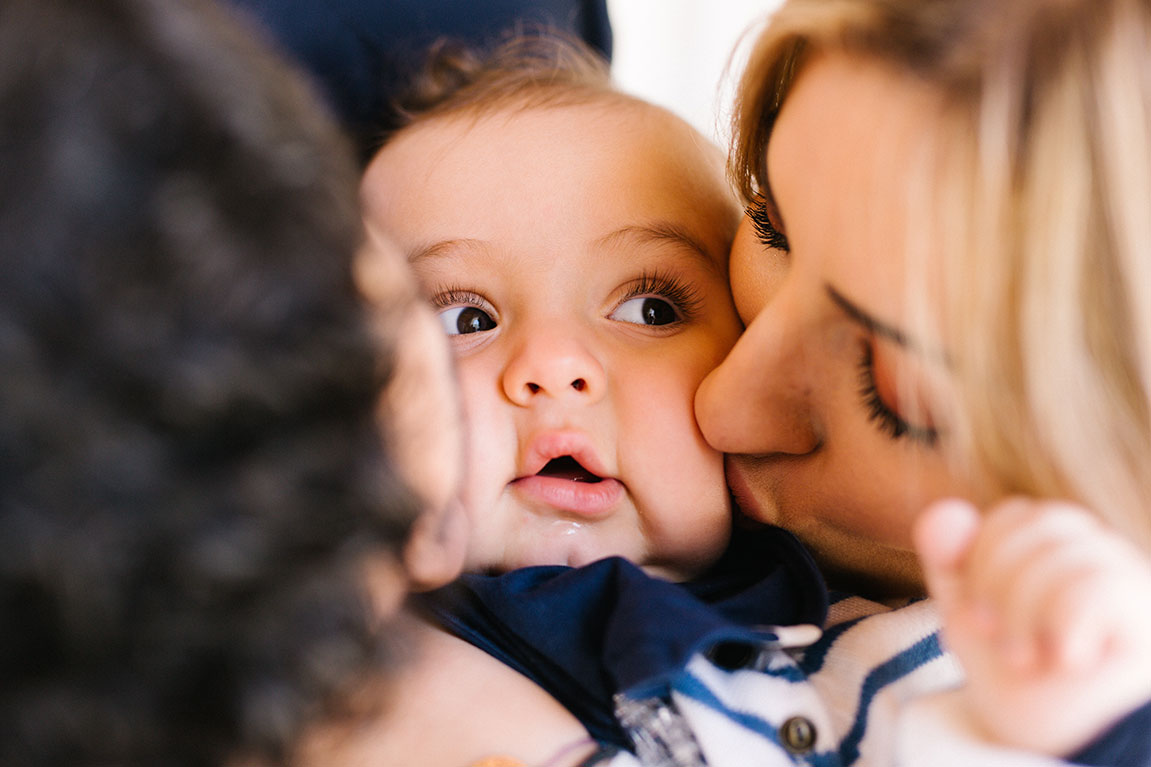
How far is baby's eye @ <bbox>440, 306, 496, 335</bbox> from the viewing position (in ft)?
3.14

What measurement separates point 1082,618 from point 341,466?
1.35 feet

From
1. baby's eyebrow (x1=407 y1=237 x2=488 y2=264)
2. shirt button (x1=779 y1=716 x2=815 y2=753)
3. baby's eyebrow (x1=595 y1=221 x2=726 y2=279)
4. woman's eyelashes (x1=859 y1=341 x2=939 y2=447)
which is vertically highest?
woman's eyelashes (x1=859 y1=341 x2=939 y2=447)

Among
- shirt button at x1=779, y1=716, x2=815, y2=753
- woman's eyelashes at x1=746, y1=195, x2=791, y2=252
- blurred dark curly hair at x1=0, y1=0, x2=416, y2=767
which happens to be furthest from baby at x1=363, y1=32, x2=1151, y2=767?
blurred dark curly hair at x1=0, y1=0, x2=416, y2=767

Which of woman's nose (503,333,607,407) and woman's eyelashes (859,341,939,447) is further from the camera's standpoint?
woman's nose (503,333,607,407)

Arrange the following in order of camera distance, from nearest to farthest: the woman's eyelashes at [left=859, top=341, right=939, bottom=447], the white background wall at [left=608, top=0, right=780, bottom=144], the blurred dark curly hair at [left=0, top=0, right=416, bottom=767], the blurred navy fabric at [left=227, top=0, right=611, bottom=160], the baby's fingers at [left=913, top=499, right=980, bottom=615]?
the blurred dark curly hair at [left=0, top=0, right=416, bottom=767], the baby's fingers at [left=913, top=499, right=980, bottom=615], the woman's eyelashes at [left=859, top=341, right=939, bottom=447], the blurred navy fabric at [left=227, top=0, right=611, bottom=160], the white background wall at [left=608, top=0, right=780, bottom=144]

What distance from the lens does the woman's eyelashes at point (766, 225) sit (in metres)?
0.82

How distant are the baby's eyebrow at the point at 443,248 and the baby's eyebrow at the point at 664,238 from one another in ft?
0.43

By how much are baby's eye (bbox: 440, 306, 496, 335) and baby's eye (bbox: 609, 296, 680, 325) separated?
0.45 feet

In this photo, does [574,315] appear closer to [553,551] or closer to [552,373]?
[552,373]

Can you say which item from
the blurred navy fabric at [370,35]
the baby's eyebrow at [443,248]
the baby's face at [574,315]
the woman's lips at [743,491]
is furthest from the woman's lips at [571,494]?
the blurred navy fabric at [370,35]

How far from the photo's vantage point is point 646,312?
3.24ft

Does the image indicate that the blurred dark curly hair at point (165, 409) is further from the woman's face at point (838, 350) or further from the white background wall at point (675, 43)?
the white background wall at point (675, 43)

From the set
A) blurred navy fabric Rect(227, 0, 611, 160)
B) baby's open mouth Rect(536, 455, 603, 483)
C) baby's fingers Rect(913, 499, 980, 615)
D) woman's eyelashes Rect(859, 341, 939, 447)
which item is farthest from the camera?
blurred navy fabric Rect(227, 0, 611, 160)

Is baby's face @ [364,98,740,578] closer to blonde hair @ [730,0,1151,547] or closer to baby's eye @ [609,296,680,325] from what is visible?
baby's eye @ [609,296,680,325]
